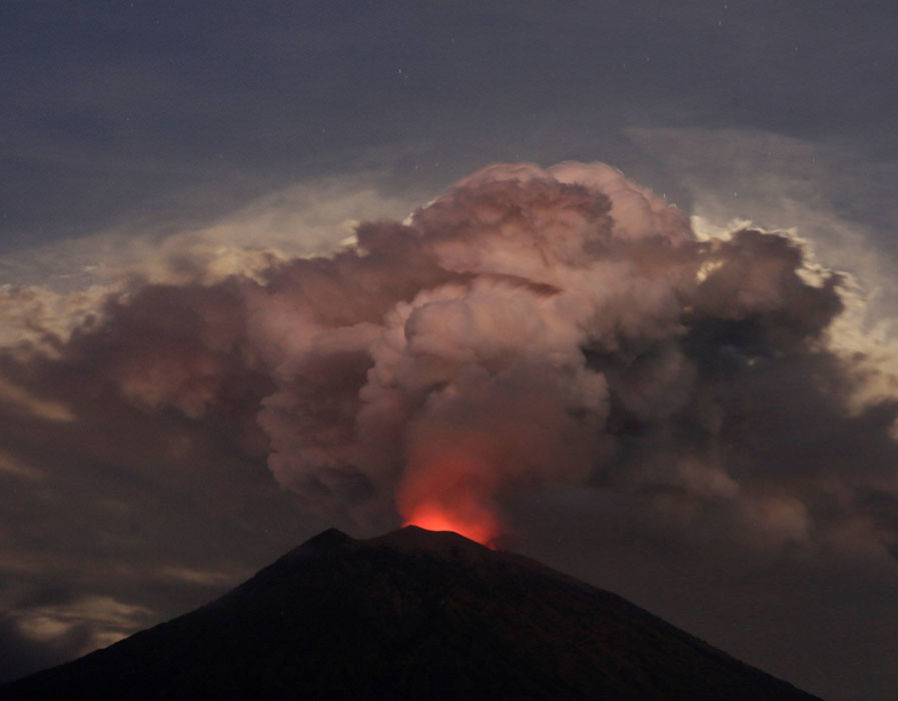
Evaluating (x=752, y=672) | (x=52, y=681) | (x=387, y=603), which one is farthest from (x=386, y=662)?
(x=752, y=672)

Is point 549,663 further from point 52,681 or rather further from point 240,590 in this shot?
point 52,681

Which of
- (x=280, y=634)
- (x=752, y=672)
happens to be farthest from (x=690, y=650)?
(x=280, y=634)

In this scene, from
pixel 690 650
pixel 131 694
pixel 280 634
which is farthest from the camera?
pixel 690 650

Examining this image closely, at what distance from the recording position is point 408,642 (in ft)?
344

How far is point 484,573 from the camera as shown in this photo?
117 meters

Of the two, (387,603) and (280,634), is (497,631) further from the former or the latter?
(280,634)

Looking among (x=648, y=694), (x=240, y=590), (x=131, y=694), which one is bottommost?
(x=131, y=694)

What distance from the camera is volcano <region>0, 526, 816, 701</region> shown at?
99.7m

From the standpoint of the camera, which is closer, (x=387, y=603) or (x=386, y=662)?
(x=386, y=662)

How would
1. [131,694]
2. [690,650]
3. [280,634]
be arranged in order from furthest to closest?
[690,650]
[280,634]
[131,694]

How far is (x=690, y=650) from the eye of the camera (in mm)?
113875

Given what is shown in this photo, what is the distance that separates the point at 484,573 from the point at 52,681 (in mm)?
40209

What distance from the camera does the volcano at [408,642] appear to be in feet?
327

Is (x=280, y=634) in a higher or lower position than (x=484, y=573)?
lower
